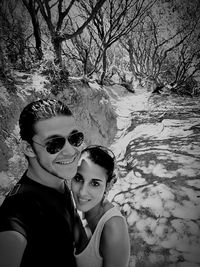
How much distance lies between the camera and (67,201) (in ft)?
4.53

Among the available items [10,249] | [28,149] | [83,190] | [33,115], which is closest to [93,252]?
[83,190]

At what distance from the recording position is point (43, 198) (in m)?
1.12

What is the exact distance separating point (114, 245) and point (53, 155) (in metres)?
0.77

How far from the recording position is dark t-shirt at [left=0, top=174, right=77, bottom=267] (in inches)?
35.6

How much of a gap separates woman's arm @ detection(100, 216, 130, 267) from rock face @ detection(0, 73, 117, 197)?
214 centimetres

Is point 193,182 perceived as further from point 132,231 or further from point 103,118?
point 103,118

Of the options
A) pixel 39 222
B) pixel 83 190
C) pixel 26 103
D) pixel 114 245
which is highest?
pixel 26 103

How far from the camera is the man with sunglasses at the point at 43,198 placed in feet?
2.87

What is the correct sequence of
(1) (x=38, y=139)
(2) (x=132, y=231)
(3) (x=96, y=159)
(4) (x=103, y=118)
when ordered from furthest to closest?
(4) (x=103, y=118)
(2) (x=132, y=231)
(3) (x=96, y=159)
(1) (x=38, y=139)

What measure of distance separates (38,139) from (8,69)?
337 cm

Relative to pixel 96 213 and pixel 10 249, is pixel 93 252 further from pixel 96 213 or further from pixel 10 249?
pixel 10 249

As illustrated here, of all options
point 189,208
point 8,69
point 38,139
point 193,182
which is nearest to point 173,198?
point 189,208

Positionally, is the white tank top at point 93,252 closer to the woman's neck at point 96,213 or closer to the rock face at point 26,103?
the woman's neck at point 96,213

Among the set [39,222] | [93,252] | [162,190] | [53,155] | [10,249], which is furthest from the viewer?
[162,190]
